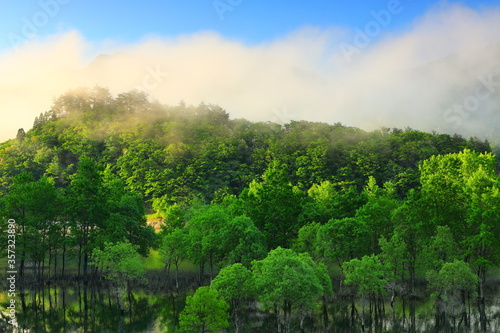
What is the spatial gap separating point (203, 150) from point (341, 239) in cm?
8445

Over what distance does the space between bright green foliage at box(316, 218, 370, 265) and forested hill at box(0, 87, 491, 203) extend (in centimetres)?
6224

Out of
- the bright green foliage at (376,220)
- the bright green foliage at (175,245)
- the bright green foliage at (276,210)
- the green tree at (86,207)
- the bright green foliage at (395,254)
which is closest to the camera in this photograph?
the bright green foliage at (395,254)

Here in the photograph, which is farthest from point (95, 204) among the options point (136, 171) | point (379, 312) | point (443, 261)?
point (136, 171)

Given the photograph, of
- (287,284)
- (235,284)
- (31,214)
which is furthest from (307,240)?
(31,214)

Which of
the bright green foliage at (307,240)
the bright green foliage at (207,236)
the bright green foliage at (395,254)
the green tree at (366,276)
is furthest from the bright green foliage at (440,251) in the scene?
the bright green foliage at (207,236)

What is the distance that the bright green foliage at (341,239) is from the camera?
54000mm

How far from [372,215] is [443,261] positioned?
12909 millimetres

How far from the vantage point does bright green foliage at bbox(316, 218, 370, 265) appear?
2126 inches

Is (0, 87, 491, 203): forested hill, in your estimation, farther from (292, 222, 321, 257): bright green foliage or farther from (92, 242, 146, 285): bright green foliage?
(92, 242, 146, 285): bright green foliage

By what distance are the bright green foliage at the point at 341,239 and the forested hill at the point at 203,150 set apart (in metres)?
62.2

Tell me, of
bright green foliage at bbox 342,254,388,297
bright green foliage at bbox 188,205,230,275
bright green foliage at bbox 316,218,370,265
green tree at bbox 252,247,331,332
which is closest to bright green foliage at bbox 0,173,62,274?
bright green foliage at bbox 188,205,230,275

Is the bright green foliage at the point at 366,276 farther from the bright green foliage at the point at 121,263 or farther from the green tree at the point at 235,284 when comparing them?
the bright green foliage at the point at 121,263

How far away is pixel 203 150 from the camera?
438 feet

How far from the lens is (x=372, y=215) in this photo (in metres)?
61.4
